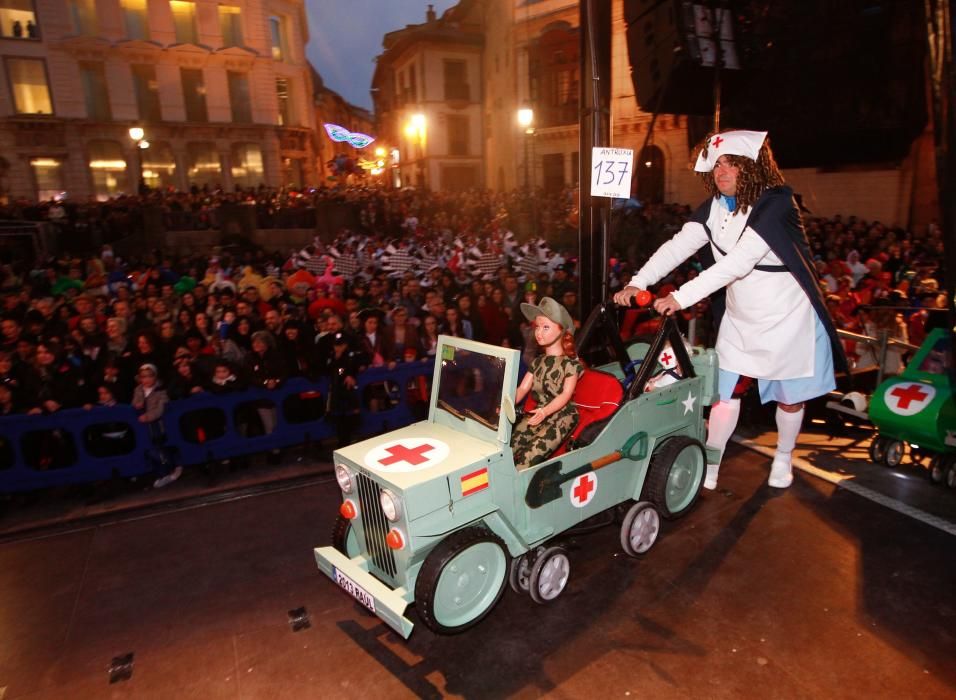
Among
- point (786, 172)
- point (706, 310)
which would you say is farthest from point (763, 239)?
point (786, 172)

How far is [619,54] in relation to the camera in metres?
23.5

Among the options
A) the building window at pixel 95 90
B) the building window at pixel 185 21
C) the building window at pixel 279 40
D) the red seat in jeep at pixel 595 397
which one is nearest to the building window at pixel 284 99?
the building window at pixel 279 40

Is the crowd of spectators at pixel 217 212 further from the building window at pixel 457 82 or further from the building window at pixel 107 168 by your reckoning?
the building window at pixel 457 82

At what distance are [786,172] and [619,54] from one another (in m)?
9.65

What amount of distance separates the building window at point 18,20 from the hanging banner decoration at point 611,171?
34.2 m

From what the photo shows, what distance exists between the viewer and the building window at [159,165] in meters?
31.2

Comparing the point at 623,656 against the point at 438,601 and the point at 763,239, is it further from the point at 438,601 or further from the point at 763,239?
the point at 763,239

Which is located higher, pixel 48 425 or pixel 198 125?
pixel 198 125

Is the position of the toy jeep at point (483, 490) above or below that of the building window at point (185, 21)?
below

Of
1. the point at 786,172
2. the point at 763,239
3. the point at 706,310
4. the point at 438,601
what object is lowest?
the point at 438,601

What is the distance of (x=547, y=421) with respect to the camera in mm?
3926

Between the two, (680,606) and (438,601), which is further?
(680,606)

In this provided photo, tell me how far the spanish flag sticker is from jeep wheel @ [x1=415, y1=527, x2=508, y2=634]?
0.23m

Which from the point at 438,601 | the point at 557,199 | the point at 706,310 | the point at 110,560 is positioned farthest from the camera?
the point at 557,199
